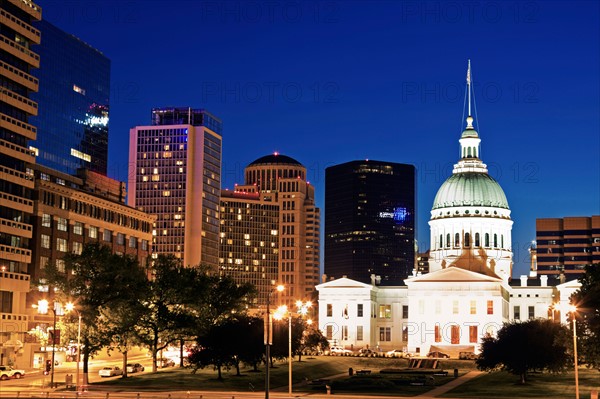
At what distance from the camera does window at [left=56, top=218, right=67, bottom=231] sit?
163875 millimetres

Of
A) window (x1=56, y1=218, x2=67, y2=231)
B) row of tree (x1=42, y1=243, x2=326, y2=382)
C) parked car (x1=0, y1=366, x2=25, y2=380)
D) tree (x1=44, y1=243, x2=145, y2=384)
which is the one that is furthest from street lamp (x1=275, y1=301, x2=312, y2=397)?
window (x1=56, y1=218, x2=67, y2=231)

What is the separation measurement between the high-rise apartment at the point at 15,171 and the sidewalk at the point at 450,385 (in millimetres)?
55945

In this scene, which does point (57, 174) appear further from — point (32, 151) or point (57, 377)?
point (57, 377)

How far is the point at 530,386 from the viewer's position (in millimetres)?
112812

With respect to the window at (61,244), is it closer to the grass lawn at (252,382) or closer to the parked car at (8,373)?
the grass lawn at (252,382)

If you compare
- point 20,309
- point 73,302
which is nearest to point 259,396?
point 73,302

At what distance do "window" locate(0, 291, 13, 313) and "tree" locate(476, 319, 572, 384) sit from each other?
205 feet

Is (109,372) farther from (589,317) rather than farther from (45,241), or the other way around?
(589,317)

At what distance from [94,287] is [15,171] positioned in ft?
118

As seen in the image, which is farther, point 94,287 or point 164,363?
point 164,363

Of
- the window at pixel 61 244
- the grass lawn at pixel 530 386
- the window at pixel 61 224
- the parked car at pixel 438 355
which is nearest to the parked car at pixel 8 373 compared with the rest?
the grass lawn at pixel 530 386

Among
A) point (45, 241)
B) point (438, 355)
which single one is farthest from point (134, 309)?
point (438, 355)

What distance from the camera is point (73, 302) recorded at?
364ft

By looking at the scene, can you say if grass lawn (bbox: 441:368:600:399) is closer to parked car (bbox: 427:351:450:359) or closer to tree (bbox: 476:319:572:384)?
tree (bbox: 476:319:572:384)
